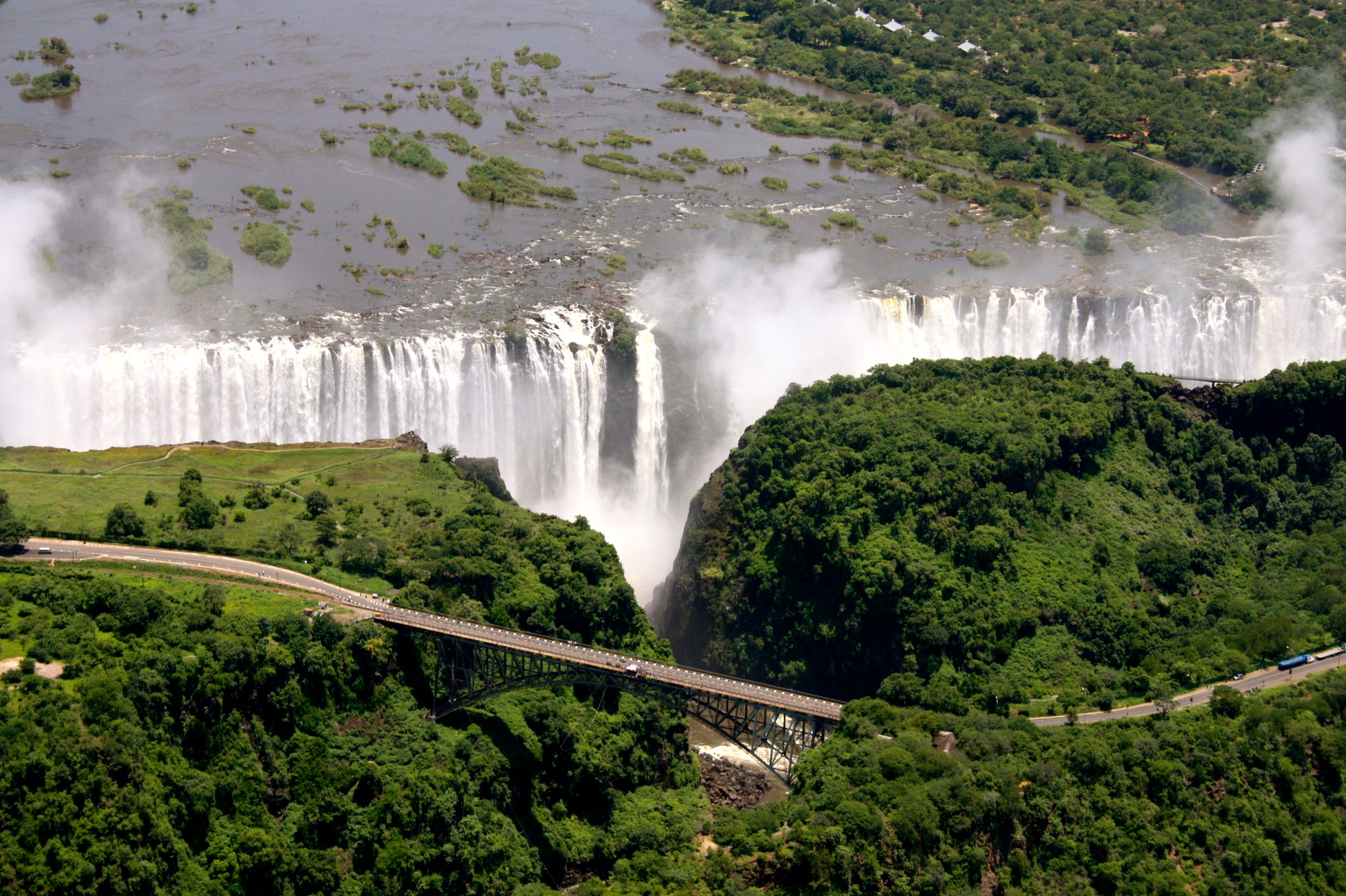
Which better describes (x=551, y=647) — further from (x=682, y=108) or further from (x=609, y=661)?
(x=682, y=108)

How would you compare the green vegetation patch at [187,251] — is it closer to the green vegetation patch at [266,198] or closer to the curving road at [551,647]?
the green vegetation patch at [266,198]

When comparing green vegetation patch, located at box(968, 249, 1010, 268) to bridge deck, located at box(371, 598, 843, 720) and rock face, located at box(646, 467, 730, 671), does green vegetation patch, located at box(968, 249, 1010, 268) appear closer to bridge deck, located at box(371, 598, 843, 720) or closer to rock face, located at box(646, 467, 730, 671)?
rock face, located at box(646, 467, 730, 671)

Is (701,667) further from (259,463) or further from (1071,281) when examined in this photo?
(1071,281)

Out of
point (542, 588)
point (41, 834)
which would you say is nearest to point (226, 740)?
point (41, 834)

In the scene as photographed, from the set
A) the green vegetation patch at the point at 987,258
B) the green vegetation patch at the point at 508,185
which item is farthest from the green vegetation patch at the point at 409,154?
the green vegetation patch at the point at 987,258

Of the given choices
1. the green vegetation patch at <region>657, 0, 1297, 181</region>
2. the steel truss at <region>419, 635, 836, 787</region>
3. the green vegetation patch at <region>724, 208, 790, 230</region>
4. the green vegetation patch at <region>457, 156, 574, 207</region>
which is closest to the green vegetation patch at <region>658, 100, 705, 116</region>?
the green vegetation patch at <region>657, 0, 1297, 181</region>

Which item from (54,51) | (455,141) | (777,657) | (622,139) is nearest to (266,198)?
(455,141)
